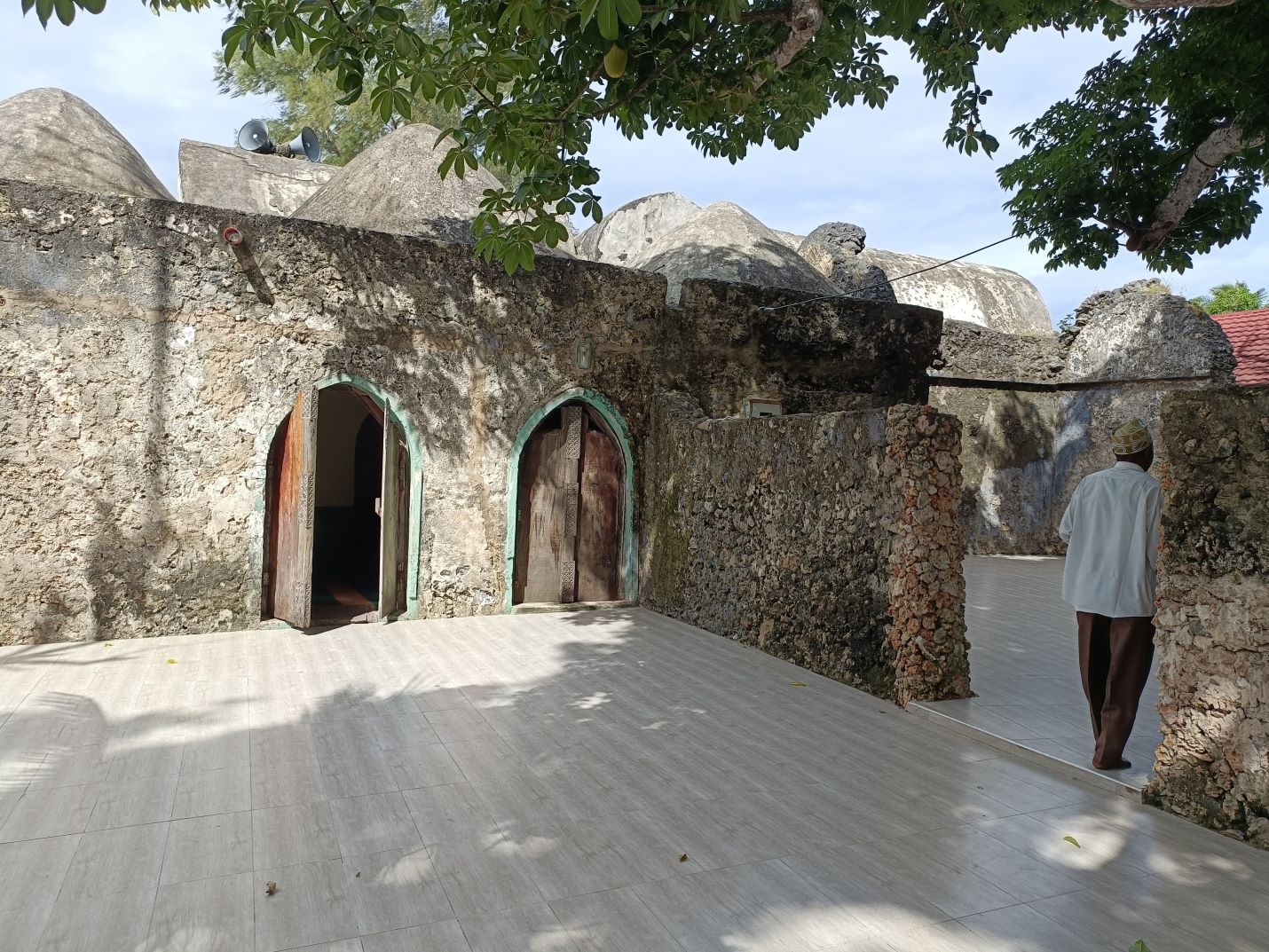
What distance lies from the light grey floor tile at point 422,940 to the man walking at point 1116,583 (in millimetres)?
3110

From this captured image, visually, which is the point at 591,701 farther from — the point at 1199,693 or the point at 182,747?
the point at 1199,693

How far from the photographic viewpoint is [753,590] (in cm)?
669

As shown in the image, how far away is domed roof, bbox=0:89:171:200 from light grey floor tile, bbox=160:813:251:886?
6716mm

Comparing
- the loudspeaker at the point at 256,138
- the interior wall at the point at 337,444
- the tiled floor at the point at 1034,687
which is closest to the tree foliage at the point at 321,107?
the loudspeaker at the point at 256,138

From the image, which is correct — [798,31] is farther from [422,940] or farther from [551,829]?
[422,940]

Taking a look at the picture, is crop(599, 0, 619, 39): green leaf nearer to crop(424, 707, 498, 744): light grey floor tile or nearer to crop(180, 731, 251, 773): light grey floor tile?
crop(424, 707, 498, 744): light grey floor tile

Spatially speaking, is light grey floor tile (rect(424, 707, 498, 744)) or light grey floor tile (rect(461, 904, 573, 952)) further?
light grey floor tile (rect(424, 707, 498, 744))

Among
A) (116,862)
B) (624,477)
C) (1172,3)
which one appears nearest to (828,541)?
(624,477)

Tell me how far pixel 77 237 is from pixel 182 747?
3.96 m

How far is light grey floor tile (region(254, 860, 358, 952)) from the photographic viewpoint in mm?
2652

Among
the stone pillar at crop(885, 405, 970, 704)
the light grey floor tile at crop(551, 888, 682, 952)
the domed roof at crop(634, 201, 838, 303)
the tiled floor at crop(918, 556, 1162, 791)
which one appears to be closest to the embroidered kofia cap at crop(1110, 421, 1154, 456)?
the stone pillar at crop(885, 405, 970, 704)

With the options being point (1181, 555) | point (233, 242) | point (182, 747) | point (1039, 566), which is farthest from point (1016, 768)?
point (1039, 566)

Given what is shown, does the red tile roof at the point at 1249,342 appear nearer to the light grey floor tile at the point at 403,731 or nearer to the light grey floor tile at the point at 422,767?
the light grey floor tile at the point at 403,731

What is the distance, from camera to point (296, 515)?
6.68 metres
